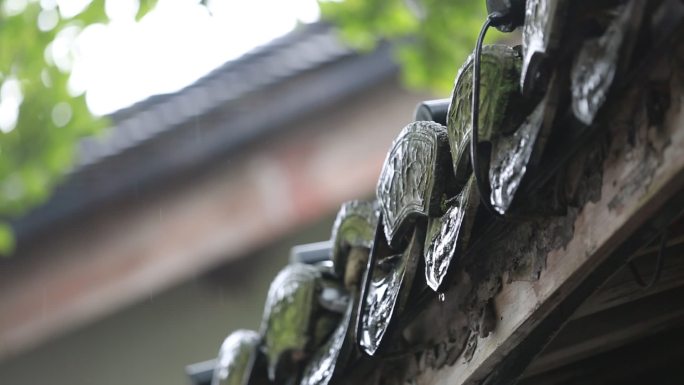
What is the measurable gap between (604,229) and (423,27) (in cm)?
288

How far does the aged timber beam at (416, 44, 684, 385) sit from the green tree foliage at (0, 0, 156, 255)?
10.8 ft

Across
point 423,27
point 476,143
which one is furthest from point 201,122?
point 476,143

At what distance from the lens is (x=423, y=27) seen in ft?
13.1

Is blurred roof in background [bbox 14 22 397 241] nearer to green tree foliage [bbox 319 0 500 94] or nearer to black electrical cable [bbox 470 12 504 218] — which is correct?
green tree foliage [bbox 319 0 500 94]

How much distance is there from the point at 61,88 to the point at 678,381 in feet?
11.4

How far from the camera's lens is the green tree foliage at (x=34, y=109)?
4426mm

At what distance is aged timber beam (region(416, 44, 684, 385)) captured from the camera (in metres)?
1.08

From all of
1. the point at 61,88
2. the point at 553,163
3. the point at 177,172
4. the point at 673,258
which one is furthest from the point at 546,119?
the point at 177,172

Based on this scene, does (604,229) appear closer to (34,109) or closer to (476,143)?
(476,143)

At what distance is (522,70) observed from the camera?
1.21 meters

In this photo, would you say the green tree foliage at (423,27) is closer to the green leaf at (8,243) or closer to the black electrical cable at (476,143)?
the green leaf at (8,243)

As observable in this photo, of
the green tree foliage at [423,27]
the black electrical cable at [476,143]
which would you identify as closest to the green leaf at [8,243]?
the green tree foliage at [423,27]

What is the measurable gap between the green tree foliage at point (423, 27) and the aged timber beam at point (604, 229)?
247 centimetres

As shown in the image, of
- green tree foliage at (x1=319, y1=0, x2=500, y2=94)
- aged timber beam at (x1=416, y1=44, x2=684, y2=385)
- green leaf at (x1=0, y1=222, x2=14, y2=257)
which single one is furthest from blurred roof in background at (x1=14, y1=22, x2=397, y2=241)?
aged timber beam at (x1=416, y1=44, x2=684, y2=385)
